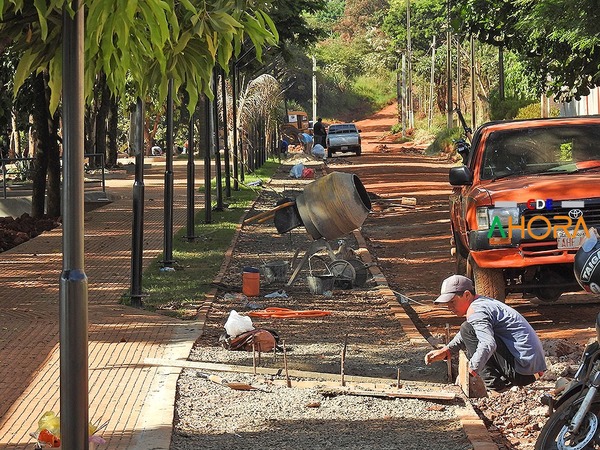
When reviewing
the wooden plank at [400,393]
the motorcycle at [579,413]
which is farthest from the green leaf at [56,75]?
the wooden plank at [400,393]

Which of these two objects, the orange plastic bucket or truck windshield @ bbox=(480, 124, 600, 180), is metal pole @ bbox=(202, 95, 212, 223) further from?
truck windshield @ bbox=(480, 124, 600, 180)

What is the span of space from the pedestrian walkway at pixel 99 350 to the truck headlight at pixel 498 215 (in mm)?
3079

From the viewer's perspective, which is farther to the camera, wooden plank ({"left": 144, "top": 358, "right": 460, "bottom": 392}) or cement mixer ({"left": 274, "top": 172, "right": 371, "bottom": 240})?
cement mixer ({"left": 274, "top": 172, "right": 371, "bottom": 240})

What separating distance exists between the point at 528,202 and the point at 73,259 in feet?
22.4

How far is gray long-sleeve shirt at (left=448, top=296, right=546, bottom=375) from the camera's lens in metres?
9.16

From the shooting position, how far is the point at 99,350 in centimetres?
1106

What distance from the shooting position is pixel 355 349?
11.6m

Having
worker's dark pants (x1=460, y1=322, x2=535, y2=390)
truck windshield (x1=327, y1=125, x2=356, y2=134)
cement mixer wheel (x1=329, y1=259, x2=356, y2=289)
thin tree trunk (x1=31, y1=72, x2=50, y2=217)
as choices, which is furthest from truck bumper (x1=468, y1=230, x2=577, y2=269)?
truck windshield (x1=327, y1=125, x2=356, y2=134)

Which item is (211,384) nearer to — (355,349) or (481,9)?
(355,349)

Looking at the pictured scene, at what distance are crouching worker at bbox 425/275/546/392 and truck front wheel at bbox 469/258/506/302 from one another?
290 centimetres

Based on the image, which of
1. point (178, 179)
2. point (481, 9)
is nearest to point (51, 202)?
point (481, 9)

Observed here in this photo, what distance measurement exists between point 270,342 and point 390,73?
115 metres

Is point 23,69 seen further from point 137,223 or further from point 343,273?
point 343,273

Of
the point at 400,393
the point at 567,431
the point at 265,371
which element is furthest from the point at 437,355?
the point at 567,431
